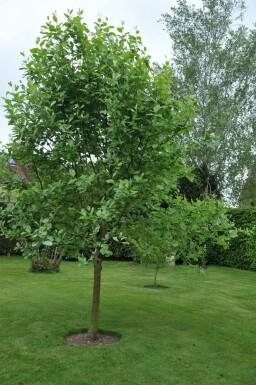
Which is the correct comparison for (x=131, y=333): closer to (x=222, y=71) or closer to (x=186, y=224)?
(x=186, y=224)

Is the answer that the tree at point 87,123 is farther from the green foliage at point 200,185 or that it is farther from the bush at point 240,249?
the green foliage at point 200,185

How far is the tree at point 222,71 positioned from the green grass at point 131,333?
12.6m

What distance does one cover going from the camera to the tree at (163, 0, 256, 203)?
27.5 metres

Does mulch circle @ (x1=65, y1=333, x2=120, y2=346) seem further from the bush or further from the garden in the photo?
the bush

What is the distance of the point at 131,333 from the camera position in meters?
9.45

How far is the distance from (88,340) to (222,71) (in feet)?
80.1

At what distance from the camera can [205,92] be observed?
28.1 metres

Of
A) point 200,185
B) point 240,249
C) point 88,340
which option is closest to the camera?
point 88,340

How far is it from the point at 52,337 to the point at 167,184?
4.26m

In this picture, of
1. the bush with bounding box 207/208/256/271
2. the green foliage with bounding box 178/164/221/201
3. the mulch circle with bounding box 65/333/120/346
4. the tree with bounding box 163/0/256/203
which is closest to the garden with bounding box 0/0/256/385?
the mulch circle with bounding box 65/333/120/346

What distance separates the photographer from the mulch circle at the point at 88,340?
868cm

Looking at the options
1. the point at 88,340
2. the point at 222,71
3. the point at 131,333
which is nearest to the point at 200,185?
the point at 222,71

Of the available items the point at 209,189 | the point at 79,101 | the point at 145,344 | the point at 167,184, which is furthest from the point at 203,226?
the point at 209,189

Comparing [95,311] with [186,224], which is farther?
[95,311]
